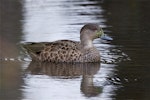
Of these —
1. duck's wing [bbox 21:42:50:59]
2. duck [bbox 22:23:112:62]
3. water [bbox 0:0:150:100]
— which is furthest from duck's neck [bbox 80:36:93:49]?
duck's wing [bbox 21:42:50:59]

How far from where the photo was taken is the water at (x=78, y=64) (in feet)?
35.5

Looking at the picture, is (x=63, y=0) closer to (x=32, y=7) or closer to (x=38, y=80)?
(x=32, y=7)

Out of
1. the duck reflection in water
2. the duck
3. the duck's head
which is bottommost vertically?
the duck reflection in water

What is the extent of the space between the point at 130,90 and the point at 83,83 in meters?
0.95

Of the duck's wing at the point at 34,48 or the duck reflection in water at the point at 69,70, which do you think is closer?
the duck reflection in water at the point at 69,70

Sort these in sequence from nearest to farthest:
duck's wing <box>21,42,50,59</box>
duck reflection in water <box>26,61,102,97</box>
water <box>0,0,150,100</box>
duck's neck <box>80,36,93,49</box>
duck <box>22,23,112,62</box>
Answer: water <box>0,0,150,100</box> < duck reflection in water <box>26,61,102,97</box> < duck <box>22,23,112,62</box> < duck's wing <box>21,42,50,59</box> < duck's neck <box>80,36,93,49</box>

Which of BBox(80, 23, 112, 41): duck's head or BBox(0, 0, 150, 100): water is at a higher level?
BBox(80, 23, 112, 41): duck's head

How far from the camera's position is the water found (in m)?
10.8

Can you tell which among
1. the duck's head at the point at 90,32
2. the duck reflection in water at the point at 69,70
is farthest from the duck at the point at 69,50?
the duck reflection in water at the point at 69,70

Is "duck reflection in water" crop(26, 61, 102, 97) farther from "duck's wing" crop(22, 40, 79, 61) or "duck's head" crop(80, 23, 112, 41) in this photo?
"duck's head" crop(80, 23, 112, 41)

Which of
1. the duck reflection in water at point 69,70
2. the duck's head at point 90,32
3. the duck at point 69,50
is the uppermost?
the duck's head at point 90,32

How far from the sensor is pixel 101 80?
456 inches

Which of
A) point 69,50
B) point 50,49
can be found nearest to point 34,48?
point 50,49

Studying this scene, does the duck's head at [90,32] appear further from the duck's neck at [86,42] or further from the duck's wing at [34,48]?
the duck's wing at [34,48]
